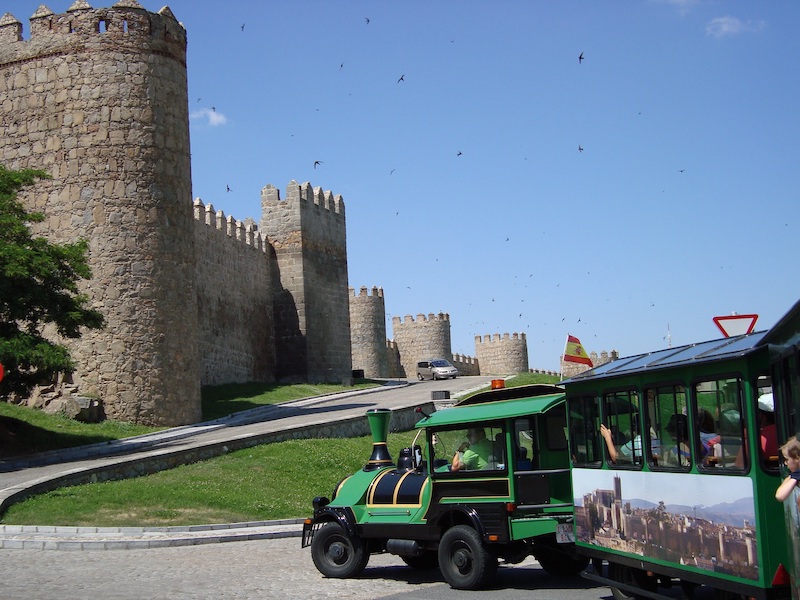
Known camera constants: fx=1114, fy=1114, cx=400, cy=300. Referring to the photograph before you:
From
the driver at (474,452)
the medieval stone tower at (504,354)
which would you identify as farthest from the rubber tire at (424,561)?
the medieval stone tower at (504,354)

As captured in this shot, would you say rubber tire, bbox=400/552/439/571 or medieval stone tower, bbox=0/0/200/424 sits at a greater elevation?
medieval stone tower, bbox=0/0/200/424

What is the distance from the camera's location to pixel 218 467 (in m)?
20.1

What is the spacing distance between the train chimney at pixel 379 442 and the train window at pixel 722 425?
517 centimetres

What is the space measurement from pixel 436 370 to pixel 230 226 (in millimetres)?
16400

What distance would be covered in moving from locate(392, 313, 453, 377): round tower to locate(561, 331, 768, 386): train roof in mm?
56279

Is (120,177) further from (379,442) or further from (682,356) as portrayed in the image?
(682,356)

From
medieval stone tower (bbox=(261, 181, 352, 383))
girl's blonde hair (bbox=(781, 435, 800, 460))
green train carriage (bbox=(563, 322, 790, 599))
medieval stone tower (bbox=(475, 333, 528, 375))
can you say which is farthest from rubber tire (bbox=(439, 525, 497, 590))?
medieval stone tower (bbox=(475, 333, 528, 375))

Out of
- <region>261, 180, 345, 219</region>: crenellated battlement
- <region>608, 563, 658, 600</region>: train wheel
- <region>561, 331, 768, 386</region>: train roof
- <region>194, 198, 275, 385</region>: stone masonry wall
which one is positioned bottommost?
<region>608, 563, 658, 600</region>: train wheel

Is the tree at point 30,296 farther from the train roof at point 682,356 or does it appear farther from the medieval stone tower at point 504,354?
the medieval stone tower at point 504,354

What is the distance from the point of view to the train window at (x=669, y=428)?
27.7ft

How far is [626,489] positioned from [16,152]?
2452cm

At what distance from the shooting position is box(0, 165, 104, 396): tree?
21.4 m

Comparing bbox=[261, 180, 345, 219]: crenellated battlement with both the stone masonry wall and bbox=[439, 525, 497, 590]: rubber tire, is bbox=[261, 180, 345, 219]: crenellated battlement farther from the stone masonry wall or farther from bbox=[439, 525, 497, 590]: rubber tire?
bbox=[439, 525, 497, 590]: rubber tire

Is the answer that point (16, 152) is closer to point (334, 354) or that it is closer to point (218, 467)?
point (218, 467)
